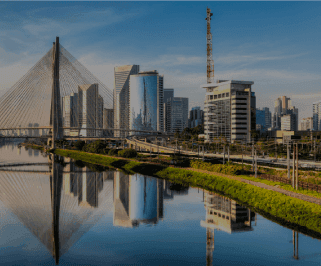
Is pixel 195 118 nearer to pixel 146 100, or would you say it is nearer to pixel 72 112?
pixel 146 100

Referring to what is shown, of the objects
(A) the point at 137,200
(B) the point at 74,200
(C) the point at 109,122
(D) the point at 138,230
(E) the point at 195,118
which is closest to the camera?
(D) the point at 138,230

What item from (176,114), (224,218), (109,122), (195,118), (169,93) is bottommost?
(224,218)

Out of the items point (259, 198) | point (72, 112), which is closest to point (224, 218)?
point (259, 198)

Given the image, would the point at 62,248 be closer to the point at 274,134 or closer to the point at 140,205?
the point at 140,205

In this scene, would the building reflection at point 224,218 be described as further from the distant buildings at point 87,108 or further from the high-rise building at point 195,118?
the high-rise building at point 195,118

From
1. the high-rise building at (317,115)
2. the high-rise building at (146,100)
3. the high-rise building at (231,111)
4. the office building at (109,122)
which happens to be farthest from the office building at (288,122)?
the high-rise building at (231,111)

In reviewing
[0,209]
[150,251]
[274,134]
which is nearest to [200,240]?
[150,251]

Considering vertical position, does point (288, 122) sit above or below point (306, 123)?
above
